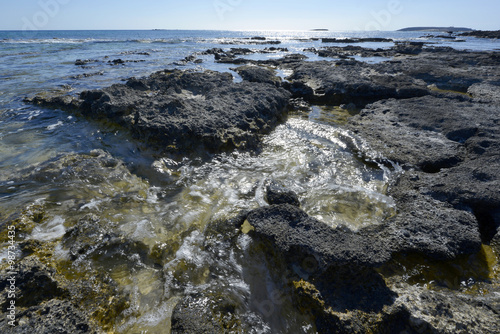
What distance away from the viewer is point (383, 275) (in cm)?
301

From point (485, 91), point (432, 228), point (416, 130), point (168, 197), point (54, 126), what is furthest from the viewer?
point (485, 91)

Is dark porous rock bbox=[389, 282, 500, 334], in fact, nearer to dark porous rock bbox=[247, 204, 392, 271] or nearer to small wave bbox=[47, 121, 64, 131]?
dark porous rock bbox=[247, 204, 392, 271]

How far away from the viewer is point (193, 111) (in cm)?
689

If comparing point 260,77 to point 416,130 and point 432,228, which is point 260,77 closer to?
point 416,130

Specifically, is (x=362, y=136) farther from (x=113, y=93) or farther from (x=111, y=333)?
(x=113, y=93)

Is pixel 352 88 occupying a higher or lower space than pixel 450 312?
higher

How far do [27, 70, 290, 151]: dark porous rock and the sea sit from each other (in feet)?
1.31

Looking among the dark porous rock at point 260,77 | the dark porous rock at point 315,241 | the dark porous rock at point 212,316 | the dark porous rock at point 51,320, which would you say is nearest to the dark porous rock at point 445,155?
the dark porous rock at point 315,241

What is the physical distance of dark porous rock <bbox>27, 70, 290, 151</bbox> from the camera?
609 cm

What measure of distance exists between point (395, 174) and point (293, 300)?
3.92 meters

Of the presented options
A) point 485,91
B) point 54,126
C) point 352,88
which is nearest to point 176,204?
point 54,126

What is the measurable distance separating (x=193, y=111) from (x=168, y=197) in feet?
10.2

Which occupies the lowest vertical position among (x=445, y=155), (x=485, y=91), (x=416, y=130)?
(x=445, y=155)

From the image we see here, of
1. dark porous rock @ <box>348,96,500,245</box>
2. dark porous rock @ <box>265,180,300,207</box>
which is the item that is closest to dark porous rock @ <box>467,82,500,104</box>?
dark porous rock @ <box>348,96,500,245</box>
